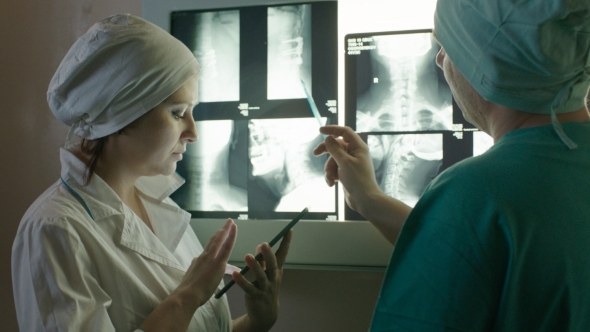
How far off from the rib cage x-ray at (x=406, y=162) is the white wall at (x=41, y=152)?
293mm

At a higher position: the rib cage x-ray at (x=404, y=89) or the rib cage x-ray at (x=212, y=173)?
the rib cage x-ray at (x=404, y=89)

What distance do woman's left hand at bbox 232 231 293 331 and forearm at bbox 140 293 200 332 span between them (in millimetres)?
168

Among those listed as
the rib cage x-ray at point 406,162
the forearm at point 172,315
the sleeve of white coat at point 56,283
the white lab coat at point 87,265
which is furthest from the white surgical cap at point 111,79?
the rib cage x-ray at point 406,162

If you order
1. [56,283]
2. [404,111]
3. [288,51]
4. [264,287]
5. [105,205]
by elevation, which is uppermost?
[288,51]

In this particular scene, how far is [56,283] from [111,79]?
0.43m

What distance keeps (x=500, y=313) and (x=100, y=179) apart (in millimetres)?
850

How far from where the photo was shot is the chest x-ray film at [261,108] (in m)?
1.52

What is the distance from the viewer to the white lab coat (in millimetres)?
942

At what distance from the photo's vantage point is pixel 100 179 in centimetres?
113

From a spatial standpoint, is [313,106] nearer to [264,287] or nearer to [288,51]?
[288,51]

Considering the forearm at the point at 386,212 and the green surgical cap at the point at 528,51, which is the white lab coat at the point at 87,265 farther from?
the green surgical cap at the point at 528,51

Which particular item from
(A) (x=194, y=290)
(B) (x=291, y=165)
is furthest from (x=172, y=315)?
(B) (x=291, y=165)

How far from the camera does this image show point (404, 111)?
1472 millimetres

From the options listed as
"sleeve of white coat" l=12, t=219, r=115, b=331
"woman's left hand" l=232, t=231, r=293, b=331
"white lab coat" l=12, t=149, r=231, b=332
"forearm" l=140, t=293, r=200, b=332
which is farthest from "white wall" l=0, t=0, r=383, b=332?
"sleeve of white coat" l=12, t=219, r=115, b=331
